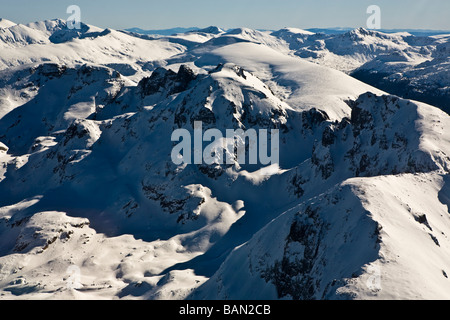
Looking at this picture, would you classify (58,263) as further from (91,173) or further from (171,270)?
(91,173)

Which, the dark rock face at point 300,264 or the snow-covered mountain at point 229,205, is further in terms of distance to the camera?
the dark rock face at point 300,264

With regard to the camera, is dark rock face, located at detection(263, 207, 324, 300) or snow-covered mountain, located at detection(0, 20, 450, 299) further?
dark rock face, located at detection(263, 207, 324, 300)

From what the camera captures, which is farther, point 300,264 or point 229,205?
point 229,205

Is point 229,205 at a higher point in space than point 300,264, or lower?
lower

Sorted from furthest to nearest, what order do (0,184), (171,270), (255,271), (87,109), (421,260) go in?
(87,109)
(0,184)
(171,270)
(255,271)
(421,260)

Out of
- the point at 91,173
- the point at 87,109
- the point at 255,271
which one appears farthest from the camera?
the point at 87,109
